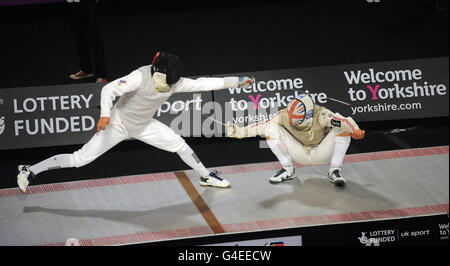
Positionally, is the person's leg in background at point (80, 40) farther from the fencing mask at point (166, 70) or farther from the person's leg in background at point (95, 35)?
the fencing mask at point (166, 70)

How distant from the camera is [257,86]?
311 inches

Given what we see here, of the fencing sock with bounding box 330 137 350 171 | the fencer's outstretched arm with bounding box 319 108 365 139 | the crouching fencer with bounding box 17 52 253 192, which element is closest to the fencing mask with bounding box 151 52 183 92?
the crouching fencer with bounding box 17 52 253 192

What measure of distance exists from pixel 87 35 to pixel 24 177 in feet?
4.75

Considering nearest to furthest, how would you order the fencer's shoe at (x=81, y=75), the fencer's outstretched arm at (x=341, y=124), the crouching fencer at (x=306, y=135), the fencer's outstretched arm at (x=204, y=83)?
the fencer's outstretched arm at (x=204, y=83) → the fencer's outstretched arm at (x=341, y=124) → the crouching fencer at (x=306, y=135) → the fencer's shoe at (x=81, y=75)

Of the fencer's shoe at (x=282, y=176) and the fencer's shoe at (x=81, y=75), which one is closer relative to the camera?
the fencer's shoe at (x=282, y=176)

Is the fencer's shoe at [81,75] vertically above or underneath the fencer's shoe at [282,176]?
above

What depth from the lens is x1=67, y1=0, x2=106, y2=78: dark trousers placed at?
7359 mm

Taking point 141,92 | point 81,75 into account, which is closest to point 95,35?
point 81,75

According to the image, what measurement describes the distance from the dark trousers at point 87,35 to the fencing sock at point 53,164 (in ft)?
3.25

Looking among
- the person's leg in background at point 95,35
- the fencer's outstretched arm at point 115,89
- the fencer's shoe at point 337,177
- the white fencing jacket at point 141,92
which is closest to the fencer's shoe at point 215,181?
the white fencing jacket at point 141,92

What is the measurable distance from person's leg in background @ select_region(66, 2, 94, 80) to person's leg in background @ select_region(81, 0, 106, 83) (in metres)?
0.04

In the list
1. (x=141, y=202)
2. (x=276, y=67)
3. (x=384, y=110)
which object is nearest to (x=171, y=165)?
(x=141, y=202)

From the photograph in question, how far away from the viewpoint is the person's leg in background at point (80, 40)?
739 centimetres
